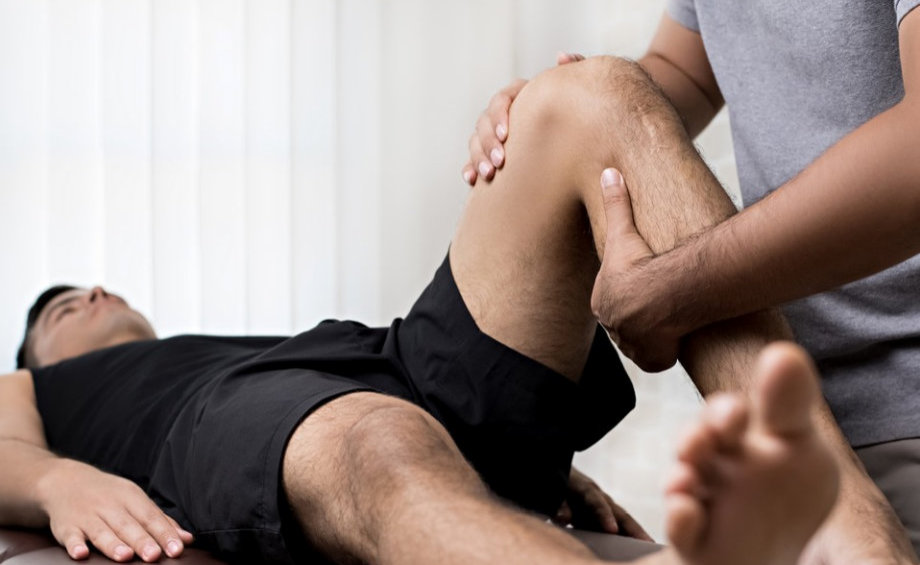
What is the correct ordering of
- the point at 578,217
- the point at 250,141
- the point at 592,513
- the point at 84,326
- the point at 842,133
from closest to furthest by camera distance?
the point at 578,217, the point at 842,133, the point at 592,513, the point at 84,326, the point at 250,141

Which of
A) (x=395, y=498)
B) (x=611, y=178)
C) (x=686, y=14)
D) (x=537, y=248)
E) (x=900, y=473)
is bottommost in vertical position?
(x=900, y=473)

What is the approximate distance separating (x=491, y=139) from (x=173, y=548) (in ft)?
1.97

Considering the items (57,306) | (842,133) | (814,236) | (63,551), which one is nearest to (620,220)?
(814,236)

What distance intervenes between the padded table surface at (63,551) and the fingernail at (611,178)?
43cm

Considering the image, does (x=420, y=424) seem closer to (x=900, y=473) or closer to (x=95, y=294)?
(x=900, y=473)

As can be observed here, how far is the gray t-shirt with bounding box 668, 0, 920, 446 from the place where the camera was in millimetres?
1254

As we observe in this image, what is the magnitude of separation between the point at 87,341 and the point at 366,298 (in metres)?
1.10

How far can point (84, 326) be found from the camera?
223cm

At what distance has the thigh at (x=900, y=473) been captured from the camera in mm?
1273

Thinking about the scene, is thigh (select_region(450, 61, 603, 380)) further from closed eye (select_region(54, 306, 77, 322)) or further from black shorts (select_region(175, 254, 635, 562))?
closed eye (select_region(54, 306, 77, 322))

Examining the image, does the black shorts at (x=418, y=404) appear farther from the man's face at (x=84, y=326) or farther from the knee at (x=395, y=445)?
the man's face at (x=84, y=326)

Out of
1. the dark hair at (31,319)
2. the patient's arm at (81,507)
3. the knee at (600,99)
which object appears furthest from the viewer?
the dark hair at (31,319)

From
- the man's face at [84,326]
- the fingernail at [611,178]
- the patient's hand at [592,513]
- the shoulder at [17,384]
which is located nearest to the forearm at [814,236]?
the fingernail at [611,178]

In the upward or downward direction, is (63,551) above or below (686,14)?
below
